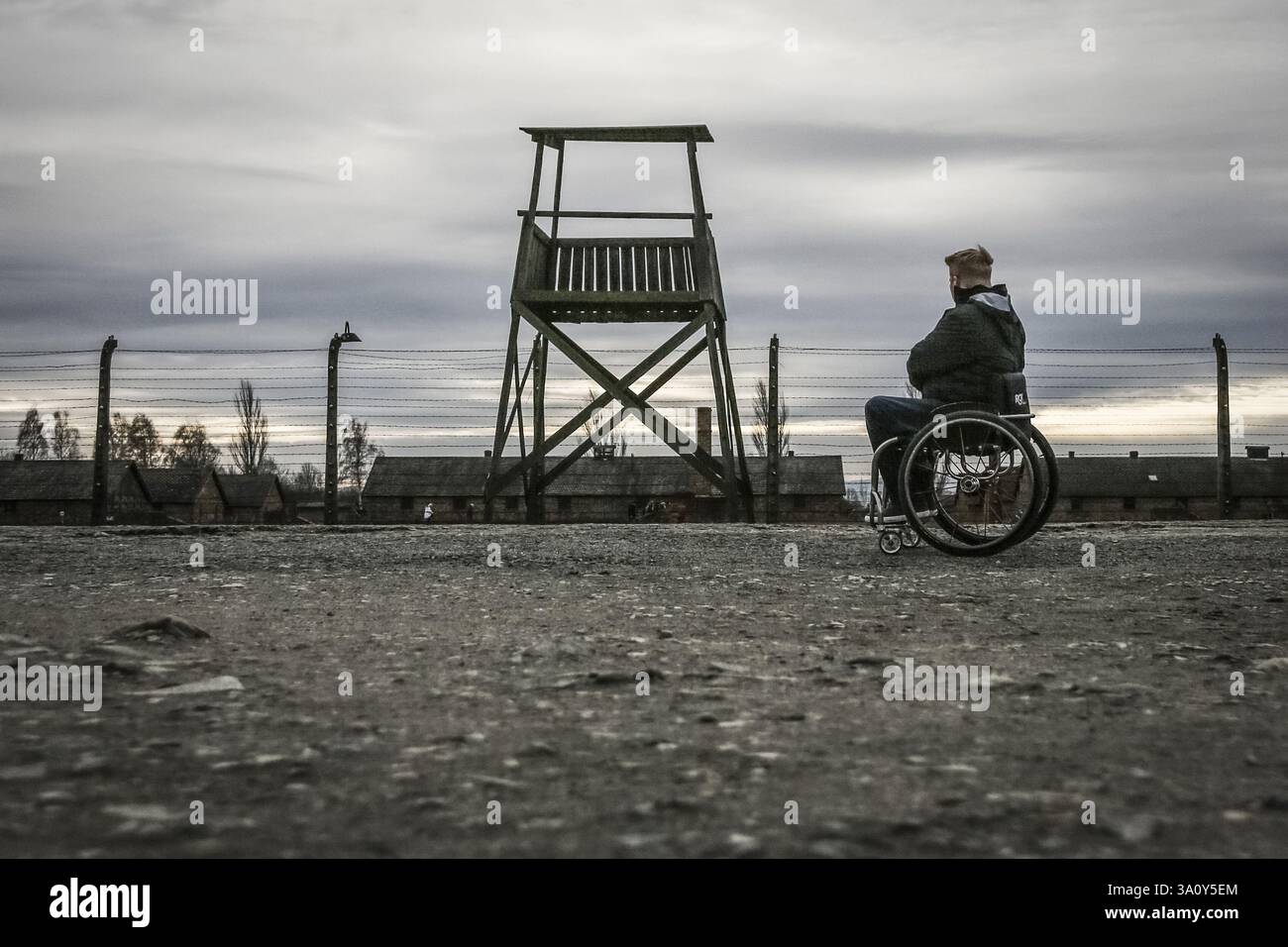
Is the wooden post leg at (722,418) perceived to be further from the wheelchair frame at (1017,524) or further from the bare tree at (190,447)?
the bare tree at (190,447)

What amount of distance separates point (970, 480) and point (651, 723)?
11.9ft

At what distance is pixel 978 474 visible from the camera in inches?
204

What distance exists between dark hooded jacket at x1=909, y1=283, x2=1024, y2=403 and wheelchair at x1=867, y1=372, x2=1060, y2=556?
0.26ft

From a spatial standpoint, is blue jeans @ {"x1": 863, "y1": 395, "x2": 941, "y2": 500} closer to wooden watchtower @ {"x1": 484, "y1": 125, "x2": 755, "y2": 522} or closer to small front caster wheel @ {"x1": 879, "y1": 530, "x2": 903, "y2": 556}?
small front caster wheel @ {"x1": 879, "y1": 530, "x2": 903, "y2": 556}

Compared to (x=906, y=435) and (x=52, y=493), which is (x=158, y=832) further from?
(x=52, y=493)

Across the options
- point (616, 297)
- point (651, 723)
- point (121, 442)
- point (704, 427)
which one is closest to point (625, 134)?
point (616, 297)

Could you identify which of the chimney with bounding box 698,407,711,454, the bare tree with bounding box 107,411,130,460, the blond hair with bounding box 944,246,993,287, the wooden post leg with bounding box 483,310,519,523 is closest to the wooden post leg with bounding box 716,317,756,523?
the wooden post leg with bounding box 483,310,519,523

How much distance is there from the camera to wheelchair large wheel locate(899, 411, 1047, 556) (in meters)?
5.04

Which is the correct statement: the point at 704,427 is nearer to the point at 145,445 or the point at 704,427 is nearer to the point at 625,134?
the point at 625,134

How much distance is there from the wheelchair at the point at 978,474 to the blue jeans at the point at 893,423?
2.5 inches

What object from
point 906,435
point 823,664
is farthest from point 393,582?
point 906,435

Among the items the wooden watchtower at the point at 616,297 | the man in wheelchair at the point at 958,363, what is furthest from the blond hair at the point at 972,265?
the wooden watchtower at the point at 616,297

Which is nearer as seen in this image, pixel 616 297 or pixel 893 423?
pixel 893 423

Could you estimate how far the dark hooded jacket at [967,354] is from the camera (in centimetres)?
525
